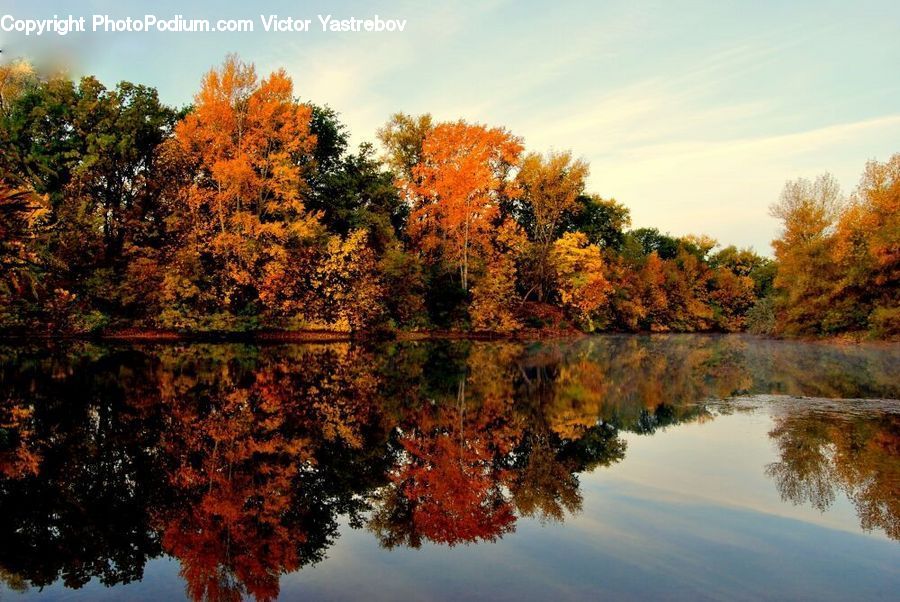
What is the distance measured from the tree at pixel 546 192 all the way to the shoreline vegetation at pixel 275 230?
4.48 m

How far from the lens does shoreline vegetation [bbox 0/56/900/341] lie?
34.6 metres

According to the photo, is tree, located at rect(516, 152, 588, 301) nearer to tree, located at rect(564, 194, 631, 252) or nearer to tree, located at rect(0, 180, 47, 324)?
tree, located at rect(564, 194, 631, 252)

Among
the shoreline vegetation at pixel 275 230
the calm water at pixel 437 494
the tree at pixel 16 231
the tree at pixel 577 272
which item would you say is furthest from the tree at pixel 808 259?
the tree at pixel 16 231

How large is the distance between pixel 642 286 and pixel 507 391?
5921cm

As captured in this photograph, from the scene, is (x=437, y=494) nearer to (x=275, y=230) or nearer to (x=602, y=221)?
(x=275, y=230)

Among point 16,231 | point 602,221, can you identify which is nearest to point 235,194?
point 16,231

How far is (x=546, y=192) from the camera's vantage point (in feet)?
178

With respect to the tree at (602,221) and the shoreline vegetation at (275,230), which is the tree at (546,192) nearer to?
the shoreline vegetation at (275,230)

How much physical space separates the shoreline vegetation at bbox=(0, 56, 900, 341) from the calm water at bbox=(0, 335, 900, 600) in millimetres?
20056

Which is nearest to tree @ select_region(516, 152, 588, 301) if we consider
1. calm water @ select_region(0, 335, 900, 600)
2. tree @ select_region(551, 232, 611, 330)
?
tree @ select_region(551, 232, 611, 330)

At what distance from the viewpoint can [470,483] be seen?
26.7ft

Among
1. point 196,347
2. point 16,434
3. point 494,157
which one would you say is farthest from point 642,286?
point 16,434

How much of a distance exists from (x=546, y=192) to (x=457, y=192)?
11143 millimetres

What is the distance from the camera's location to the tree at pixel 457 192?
153ft
